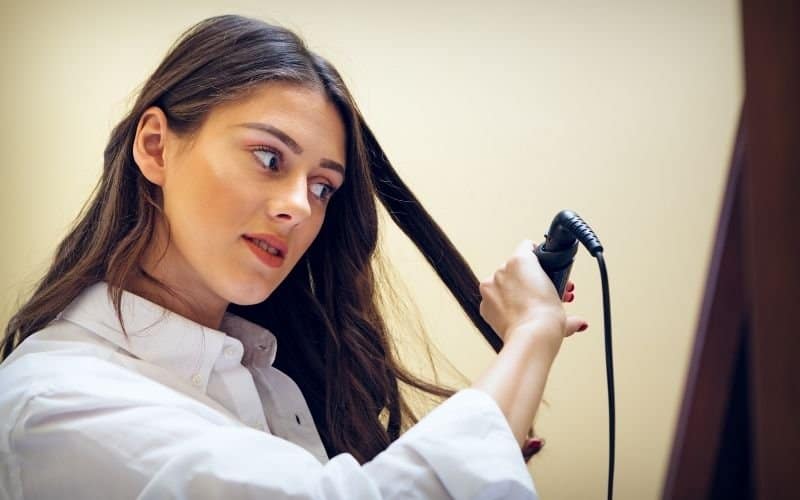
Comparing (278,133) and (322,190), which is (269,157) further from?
(322,190)

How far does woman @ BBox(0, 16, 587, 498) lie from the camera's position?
0.60 meters

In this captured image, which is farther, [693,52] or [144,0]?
[144,0]

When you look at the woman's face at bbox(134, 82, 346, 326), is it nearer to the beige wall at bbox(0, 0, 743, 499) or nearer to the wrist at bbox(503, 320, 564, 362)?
the wrist at bbox(503, 320, 564, 362)

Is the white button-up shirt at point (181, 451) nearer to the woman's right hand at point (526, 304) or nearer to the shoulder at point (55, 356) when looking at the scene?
the shoulder at point (55, 356)

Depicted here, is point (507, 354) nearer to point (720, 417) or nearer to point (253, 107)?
point (720, 417)

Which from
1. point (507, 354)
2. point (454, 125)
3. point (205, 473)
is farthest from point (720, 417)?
point (454, 125)

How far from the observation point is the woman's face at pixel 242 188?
2.73 ft

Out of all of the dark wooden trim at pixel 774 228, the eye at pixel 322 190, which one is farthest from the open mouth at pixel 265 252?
the dark wooden trim at pixel 774 228

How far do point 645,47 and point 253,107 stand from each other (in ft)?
3.15

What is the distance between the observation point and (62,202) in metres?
1.53

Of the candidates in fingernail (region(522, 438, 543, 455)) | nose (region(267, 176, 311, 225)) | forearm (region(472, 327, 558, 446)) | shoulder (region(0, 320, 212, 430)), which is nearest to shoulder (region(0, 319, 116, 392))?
shoulder (region(0, 320, 212, 430))

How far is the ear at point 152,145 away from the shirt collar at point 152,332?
0.50 feet

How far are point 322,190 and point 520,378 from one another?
410mm

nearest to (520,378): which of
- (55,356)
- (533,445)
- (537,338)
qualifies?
(537,338)
